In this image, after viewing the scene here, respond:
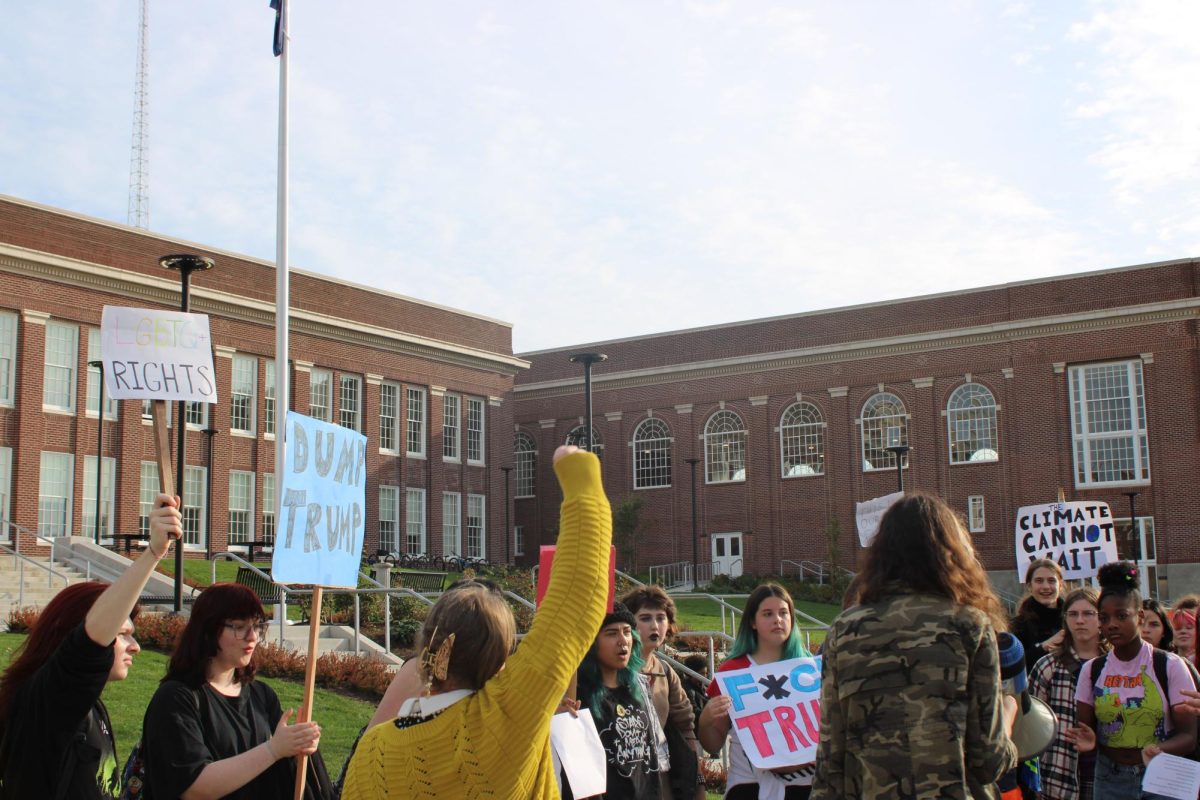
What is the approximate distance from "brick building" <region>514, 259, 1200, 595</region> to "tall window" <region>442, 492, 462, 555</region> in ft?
22.9

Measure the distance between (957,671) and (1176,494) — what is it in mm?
41971

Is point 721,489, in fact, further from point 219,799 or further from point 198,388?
point 219,799

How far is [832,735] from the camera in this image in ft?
13.3

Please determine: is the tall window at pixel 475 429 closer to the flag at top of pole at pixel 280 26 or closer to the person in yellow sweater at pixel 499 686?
the flag at top of pole at pixel 280 26

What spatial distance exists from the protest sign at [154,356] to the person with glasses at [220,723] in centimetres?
458

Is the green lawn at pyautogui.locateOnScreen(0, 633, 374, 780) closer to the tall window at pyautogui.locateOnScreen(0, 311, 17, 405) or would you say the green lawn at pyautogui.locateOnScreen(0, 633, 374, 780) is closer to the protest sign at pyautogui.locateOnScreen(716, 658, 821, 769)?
the protest sign at pyautogui.locateOnScreen(716, 658, 821, 769)

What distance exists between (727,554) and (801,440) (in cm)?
532

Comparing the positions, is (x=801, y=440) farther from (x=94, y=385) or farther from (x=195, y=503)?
(x=94, y=385)

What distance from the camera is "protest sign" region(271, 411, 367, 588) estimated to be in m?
4.73

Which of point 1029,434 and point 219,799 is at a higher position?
point 1029,434

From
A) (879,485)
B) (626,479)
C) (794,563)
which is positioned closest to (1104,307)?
(879,485)

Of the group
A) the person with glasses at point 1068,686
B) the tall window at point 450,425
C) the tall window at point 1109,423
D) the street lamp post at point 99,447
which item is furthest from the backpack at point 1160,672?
the tall window at point 450,425

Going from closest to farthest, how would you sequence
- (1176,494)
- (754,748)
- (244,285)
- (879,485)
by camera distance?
(754,748), (244,285), (1176,494), (879,485)

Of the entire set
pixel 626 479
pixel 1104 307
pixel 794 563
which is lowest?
pixel 794 563
